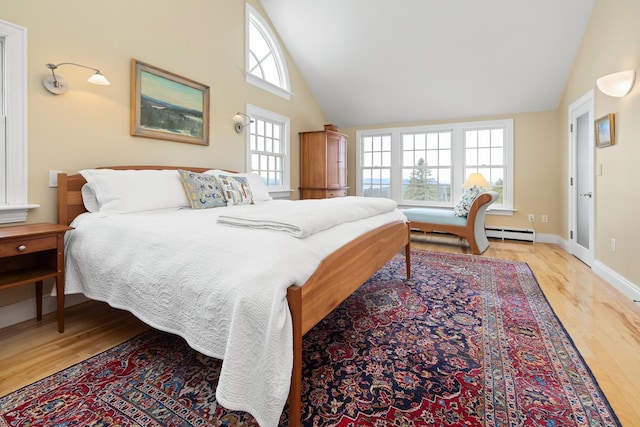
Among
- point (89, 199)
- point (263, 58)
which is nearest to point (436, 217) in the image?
point (263, 58)

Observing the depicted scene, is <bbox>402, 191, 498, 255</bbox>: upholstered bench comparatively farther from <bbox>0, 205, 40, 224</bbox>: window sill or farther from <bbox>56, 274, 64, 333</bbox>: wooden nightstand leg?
<bbox>0, 205, 40, 224</bbox>: window sill

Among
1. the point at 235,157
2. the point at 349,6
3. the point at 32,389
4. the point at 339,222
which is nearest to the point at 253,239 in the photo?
the point at 339,222

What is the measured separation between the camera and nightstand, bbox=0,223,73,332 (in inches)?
71.1

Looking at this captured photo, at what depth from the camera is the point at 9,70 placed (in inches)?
82.6

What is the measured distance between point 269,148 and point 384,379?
3.79 m

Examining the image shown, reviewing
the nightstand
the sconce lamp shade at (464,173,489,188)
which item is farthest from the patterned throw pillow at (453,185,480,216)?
the nightstand

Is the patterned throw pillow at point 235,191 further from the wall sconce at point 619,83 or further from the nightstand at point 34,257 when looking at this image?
the wall sconce at point 619,83

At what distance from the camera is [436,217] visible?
4645 mm

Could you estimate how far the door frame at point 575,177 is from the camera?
3.52 m

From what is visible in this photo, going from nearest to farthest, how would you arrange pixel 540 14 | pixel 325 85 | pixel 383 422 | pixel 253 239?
pixel 383 422 < pixel 253 239 < pixel 540 14 < pixel 325 85

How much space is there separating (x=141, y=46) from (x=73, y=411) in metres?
2.89

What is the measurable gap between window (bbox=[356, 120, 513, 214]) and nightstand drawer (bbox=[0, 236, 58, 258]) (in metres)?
5.26

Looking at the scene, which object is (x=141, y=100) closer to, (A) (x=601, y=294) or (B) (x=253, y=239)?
(B) (x=253, y=239)

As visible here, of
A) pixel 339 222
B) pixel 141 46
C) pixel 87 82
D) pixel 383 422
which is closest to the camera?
pixel 383 422
